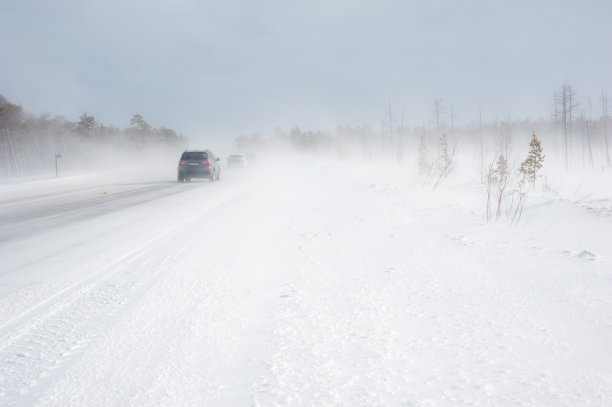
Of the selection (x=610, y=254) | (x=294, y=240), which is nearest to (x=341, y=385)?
(x=294, y=240)

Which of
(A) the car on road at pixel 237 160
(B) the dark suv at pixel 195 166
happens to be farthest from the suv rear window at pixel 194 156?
(A) the car on road at pixel 237 160

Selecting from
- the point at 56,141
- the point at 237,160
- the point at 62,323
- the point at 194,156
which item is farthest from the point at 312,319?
the point at 56,141

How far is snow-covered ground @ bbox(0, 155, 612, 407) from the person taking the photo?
7.07 ft

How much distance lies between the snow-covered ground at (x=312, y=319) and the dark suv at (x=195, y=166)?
16.2 meters

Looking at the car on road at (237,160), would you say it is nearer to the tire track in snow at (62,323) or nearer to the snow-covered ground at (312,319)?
the snow-covered ground at (312,319)

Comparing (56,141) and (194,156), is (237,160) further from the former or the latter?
(56,141)

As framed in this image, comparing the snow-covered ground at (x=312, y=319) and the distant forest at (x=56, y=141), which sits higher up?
the distant forest at (x=56, y=141)

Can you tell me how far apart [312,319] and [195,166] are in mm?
21095

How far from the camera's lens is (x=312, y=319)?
3.14 meters

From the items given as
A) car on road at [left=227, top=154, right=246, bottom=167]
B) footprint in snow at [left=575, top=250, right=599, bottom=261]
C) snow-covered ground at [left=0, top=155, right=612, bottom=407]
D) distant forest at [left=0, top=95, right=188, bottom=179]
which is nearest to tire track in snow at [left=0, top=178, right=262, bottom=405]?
snow-covered ground at [left=0, top=155, right=612, bottom=407]

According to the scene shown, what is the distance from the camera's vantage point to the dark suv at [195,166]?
2286cm

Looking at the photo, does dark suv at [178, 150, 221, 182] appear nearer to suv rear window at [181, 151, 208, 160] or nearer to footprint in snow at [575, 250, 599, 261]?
suv rear window at [181, 151, 208, 160]

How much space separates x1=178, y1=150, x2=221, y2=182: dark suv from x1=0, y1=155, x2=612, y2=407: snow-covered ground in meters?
16.2

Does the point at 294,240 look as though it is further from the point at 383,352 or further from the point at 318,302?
the point at 383,352
